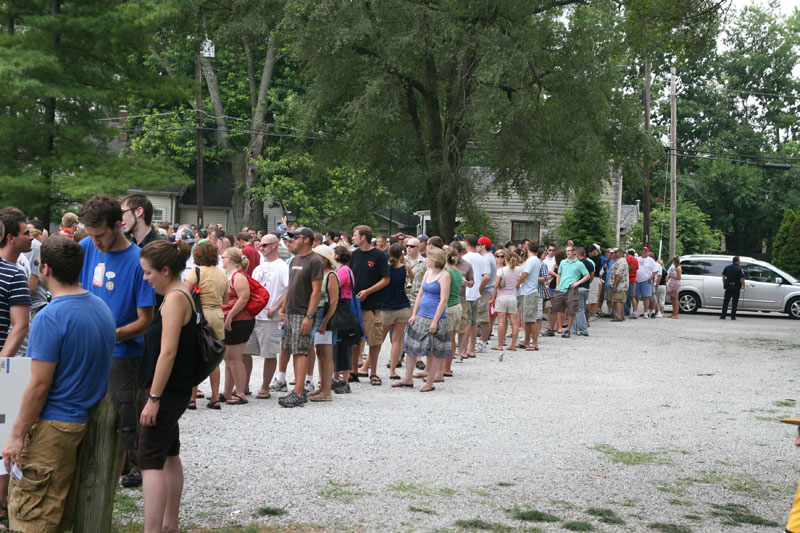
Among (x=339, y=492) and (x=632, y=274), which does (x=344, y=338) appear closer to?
(x=339, y=492)

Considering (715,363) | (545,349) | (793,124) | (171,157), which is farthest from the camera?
(793,124)

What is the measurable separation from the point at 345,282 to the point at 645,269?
16.8 metres

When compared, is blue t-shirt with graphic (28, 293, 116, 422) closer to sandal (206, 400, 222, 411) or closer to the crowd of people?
the crowd of people

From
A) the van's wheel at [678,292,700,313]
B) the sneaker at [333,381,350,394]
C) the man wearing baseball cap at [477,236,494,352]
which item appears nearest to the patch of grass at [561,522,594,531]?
the sneaker at [333,381,350,394]

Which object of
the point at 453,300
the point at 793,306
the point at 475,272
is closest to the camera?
the point at 453,300

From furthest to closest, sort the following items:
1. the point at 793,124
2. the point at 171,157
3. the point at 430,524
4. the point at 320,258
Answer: the point at 793,124
the point at 171,157
the point at 320,258
the point at 430,524

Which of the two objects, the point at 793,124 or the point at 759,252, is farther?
the point at 793,124

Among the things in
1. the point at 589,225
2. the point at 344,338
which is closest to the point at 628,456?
the point at 344,338

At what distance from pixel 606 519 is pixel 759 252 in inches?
2223

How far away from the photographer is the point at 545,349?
54.8 feet

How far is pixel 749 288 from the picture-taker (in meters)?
28.0

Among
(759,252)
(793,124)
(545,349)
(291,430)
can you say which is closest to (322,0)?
(545,349)

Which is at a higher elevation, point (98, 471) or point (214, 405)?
point (98, 471)

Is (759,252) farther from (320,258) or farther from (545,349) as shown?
(320,258)
